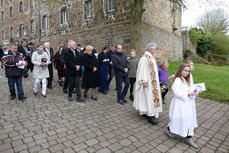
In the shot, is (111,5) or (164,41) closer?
(111,5)

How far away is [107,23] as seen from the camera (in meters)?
14.3

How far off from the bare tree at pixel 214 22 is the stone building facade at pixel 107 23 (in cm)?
1396

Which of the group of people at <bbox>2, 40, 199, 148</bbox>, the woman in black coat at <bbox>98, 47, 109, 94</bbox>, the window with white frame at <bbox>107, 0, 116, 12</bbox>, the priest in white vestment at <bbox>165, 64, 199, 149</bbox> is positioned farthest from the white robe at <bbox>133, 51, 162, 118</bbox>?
the window with white frame at <bbox>107, 0, 116, 12</bbox>

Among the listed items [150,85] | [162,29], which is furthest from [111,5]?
[150,85]

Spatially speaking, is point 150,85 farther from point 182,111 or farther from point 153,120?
point 182,111

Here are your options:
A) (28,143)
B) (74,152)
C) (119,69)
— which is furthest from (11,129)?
(119,69)

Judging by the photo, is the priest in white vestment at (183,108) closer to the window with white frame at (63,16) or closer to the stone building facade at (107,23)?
the stone building facade at (107,23)

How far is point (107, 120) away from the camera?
4.34 m

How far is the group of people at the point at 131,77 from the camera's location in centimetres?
332

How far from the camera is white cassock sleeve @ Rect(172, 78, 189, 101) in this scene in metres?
3.23

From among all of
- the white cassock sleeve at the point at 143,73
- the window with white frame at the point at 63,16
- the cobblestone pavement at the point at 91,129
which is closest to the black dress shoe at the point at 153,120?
the cobblestone pavement at the point at 91,129

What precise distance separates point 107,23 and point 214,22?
2530 centimetres

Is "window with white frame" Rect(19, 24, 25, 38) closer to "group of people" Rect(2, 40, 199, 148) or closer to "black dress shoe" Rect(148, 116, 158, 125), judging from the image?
"group of people" Rect(2, 40, 199, 148)

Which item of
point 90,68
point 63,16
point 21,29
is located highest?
point 21,29
